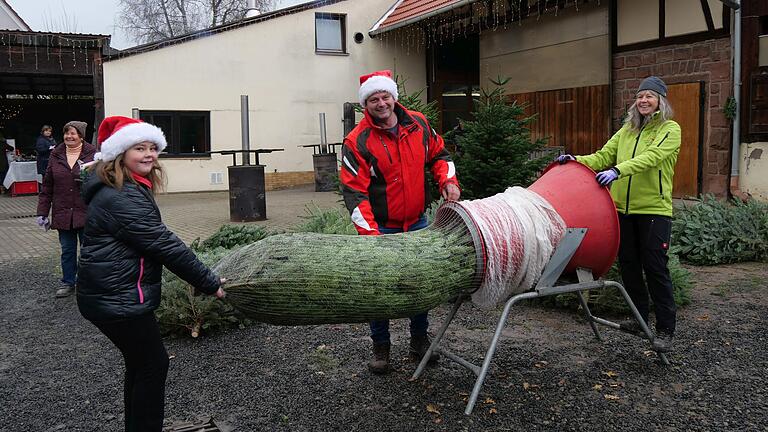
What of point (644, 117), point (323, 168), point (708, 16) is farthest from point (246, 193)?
point (644, 117)

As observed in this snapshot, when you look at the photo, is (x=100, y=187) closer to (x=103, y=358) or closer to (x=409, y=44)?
(x=103, y=358)

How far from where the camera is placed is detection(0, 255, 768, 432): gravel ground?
10.2ft

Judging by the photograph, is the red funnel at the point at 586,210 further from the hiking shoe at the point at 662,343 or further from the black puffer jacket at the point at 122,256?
the black puffer jacket at the point at 122,256

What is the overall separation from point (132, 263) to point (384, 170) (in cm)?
143

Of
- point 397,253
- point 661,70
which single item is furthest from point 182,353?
point 661,70

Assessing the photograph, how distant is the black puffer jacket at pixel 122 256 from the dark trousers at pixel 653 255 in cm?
247

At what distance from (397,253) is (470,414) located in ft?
3.36

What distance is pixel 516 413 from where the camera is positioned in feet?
10.3

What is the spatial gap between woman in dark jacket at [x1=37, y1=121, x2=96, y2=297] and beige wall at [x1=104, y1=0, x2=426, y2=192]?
10337mm

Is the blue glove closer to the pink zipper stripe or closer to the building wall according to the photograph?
the pink zipper stripe

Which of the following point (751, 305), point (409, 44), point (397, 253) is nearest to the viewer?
point (397, 253)

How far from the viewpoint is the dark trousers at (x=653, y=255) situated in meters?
3.77

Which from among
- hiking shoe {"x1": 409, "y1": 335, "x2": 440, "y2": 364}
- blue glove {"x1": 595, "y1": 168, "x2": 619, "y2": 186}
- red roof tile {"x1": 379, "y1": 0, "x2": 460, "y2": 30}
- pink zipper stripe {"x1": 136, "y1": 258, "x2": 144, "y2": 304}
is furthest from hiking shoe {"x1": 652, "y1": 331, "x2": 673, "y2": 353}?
red roof tile {"x1": 379, "y1": 0, "x2": 460, "y2": 30}

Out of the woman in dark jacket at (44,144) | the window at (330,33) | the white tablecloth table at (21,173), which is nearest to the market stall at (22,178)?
the white tablecloth table at (21,173)
